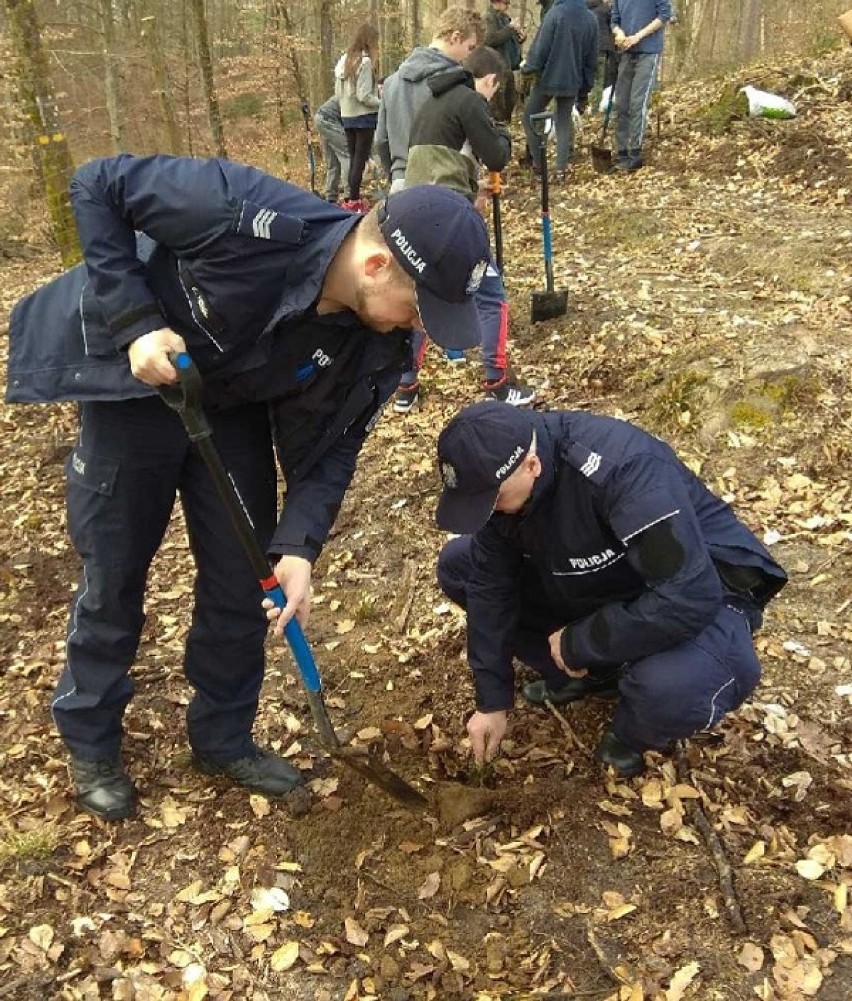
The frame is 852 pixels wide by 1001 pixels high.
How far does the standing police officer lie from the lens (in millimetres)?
2398

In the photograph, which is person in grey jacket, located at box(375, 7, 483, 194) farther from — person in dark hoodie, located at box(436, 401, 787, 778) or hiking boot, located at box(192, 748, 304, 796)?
hiking boot, located at box(192, 748, 304, 796)

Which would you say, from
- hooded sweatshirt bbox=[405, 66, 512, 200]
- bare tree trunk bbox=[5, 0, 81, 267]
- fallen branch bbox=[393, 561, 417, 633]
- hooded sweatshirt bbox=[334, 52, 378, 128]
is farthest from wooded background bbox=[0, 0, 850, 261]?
fallen branch bbox=[393, 561, 417, 633]

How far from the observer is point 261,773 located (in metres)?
3.43

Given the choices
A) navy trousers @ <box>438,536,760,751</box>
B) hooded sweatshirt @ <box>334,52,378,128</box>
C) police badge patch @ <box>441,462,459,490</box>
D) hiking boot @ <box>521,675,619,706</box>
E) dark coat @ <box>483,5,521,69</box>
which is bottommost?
hiking boot @ <box>521,675,619,706</box>

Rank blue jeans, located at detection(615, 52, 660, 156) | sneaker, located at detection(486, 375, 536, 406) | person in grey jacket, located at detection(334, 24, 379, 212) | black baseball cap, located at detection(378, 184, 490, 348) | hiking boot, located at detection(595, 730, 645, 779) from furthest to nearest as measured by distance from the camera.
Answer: blue jeans, located at detection(615, 52, 660, 156) → person in grey jacket, located at detection(334, 24, 379, 212) → sneaker, located at detection(486, 375, 536, 406) → hiking boot, located at detection(595, 730, 645, 779) → black baseball cap, located at detection(378, 184, 490, 348)

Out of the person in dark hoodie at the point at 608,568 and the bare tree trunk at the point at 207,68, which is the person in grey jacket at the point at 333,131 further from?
the person in dark hoodie at the point at 608,568

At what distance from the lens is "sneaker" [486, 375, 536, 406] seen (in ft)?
20.7

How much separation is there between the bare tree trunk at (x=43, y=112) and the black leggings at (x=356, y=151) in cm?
344

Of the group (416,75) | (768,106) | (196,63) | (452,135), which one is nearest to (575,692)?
(452,135)

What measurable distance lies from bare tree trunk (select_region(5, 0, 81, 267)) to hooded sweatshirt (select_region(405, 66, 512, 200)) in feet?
15.0

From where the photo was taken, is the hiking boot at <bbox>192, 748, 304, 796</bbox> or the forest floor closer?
the forest floor

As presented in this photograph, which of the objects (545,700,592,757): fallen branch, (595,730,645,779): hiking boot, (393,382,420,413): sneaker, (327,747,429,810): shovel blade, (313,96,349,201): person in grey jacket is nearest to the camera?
(327,747,429,810): shovel blade

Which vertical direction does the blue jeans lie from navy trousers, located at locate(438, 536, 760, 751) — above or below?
above

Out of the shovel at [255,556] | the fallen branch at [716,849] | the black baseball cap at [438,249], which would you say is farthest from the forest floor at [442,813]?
the black baseball cap at [438,249]
